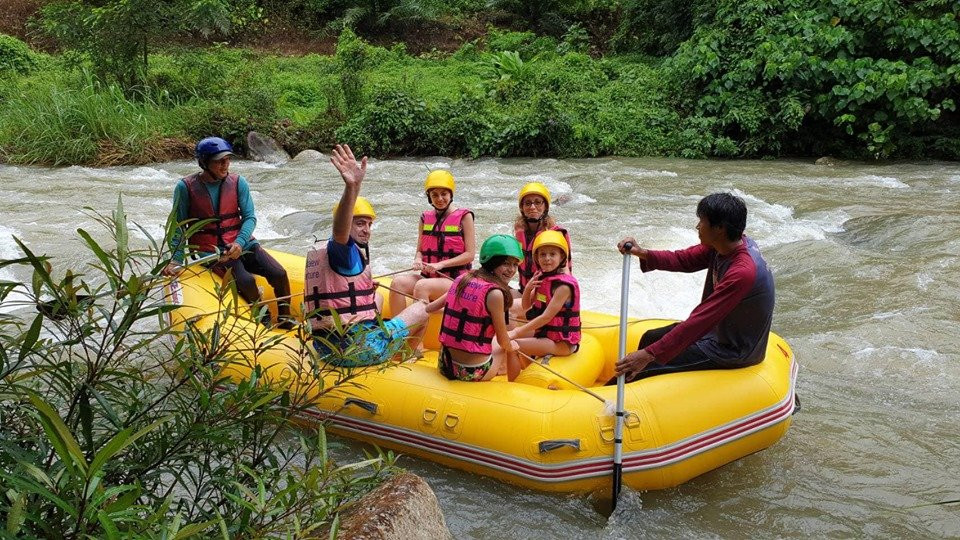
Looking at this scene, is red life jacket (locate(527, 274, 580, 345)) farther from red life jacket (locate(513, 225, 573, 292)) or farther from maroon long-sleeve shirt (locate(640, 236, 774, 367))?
maroon long-sleeve shirt (locate(640, 236, 774, 367))

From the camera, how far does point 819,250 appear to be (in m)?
7.98

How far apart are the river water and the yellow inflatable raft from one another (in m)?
0.15

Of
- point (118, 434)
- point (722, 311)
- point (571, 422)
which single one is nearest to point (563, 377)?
point (571, 422)

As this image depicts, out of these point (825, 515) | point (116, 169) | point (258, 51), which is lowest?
point (825, 515)

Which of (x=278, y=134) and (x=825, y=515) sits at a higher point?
(x=278, y=134)

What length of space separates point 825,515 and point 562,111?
1011 cm

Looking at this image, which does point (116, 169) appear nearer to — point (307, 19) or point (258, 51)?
point (258, 51)

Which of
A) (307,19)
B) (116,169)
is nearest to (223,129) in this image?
(116,169)

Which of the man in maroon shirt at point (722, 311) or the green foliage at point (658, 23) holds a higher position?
the green foliage at point (658, 23)

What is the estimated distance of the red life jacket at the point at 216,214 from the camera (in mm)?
5086

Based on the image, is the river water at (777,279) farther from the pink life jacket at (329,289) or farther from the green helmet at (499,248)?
the green helmet at (499,248)

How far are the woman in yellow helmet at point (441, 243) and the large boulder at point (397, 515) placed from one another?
2619mm

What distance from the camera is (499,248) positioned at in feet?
13.5

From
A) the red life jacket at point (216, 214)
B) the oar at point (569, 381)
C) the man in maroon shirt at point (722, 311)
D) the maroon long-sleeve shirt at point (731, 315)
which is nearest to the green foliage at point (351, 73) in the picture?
the red life jacket at point (216, 214)
